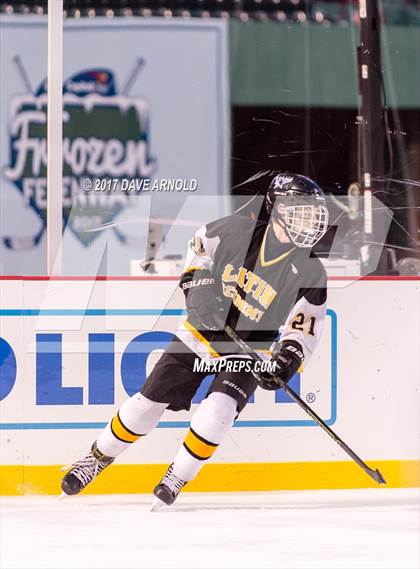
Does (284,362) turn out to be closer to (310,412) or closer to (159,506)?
(310,412)

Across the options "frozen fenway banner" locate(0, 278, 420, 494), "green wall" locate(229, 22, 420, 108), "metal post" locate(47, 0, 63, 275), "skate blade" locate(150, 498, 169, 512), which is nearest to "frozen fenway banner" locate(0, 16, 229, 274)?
"metal post" locate(47, 0, 63, 275)

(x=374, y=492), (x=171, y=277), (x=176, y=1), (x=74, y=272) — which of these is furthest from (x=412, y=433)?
(x=176, y=1)

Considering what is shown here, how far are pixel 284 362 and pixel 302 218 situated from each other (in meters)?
0.46

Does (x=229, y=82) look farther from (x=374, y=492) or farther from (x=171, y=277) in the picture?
(x=374, y=492)

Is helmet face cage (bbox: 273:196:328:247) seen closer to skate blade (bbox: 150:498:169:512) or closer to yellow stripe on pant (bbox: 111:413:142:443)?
yellow stripe on pant (bbox: 111:413:142:443)

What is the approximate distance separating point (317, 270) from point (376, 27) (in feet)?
2.98

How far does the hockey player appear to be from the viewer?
3830 millimetres

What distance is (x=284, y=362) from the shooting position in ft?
12.9

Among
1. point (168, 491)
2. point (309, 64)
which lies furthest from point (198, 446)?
point (309, 64)

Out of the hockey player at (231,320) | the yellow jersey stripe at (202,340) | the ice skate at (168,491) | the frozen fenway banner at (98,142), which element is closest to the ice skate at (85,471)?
the hockey player at (231,320)

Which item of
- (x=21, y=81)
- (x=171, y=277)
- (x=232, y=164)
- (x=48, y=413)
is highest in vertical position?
(x=21, y=81)

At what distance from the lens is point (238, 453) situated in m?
4.11

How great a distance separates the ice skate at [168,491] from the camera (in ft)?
12.8

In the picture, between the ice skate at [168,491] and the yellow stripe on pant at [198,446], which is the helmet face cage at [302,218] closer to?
the yellow stripe on pant at [198,446]
